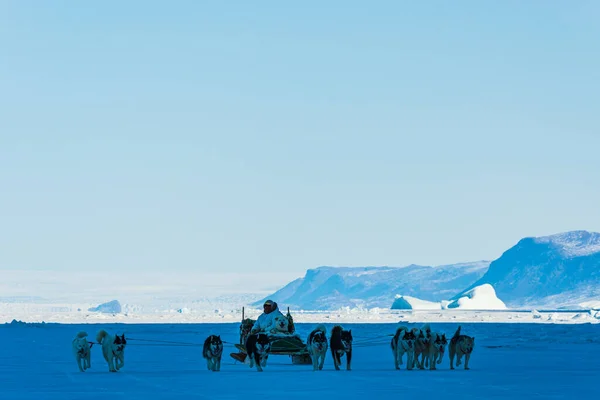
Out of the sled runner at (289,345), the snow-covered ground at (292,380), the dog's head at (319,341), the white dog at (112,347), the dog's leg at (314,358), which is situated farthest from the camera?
the sled runner at (289,345)

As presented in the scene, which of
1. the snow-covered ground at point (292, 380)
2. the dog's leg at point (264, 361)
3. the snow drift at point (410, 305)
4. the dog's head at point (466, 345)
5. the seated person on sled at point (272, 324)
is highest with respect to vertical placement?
the snow drift at point (410, 305)

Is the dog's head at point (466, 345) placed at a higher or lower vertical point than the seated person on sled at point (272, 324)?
lower

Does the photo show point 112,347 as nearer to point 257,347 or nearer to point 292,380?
point 257,347

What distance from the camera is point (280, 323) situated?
32688mm

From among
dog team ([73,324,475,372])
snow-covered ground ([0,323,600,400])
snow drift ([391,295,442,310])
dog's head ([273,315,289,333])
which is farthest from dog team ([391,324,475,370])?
snow drift ([391,295,442,310])

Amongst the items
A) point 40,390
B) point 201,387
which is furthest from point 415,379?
point 40,390

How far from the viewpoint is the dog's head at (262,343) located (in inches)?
1251

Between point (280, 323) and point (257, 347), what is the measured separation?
118cm

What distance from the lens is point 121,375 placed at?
28.8 meters

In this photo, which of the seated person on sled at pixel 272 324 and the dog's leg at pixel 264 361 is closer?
the dog's leg at pixel 264 361

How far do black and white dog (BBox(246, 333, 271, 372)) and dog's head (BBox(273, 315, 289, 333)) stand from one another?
2.16 ft

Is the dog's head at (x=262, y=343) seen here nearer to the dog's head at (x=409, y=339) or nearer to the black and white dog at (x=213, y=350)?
the black and white dog at (x=213, y=350)

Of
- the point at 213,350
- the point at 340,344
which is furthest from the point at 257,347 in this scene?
the point at 340,344

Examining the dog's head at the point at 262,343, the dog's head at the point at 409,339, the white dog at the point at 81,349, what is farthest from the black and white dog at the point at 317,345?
the white dog at the point at 81,349
